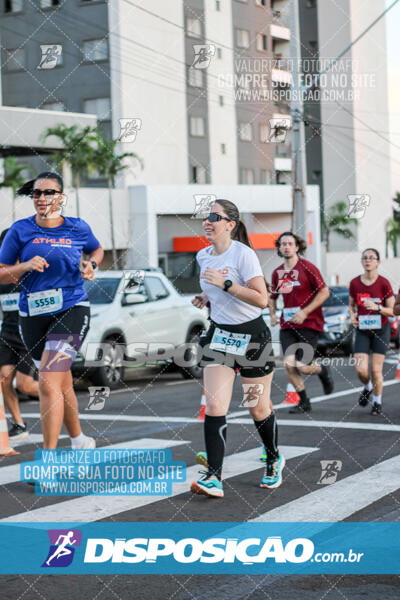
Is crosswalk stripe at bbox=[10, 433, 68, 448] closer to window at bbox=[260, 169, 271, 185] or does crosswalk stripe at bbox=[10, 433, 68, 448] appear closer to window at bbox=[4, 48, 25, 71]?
window at bbox=[4, 48, 25, 71]

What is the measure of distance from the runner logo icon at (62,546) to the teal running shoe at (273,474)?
5.40ft

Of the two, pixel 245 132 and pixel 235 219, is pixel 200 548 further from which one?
pixel 245 132

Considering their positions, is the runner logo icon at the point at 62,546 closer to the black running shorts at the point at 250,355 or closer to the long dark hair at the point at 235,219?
the black running shorts at the point at 250,355

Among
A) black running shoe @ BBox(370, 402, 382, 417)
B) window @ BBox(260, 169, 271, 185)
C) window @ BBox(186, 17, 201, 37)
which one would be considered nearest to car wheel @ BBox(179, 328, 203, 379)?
black running shoe @ BBox(370, 402, 382, 417)

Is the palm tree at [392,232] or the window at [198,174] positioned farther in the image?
the palm tree at [392,232]

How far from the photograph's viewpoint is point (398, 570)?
14.6ft

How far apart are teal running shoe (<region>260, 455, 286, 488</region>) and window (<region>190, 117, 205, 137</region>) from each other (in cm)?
3739

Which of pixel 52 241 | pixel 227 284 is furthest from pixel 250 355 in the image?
pixel 52 241

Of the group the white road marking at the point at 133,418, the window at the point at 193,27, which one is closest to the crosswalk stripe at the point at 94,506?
the white road marking at the point at 133,418

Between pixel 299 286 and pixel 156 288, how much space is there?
5.43 meters

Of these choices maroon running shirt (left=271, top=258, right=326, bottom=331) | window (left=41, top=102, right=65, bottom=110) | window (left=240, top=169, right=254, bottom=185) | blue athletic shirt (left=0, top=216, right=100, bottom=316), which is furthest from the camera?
window (left=240, top=169, right=254, bottom=185)

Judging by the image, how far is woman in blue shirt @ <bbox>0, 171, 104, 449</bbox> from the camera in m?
6.39

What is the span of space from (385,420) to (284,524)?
4573 mm

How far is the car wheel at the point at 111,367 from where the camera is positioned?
13.6 metres
